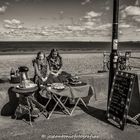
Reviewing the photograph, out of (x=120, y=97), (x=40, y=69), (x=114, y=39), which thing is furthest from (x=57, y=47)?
(x=120, y=97)

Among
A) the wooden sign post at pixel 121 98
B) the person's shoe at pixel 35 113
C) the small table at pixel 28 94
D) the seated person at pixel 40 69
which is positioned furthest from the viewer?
the seated person at pixel 40 69

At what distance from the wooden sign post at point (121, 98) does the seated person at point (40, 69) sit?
1885mm

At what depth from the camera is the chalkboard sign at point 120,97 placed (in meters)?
5.14

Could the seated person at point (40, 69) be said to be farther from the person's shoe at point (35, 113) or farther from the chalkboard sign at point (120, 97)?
the chalkboard sign at point (120, 97)

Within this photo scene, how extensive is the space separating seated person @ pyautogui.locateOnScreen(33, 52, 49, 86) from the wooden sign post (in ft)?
6.19

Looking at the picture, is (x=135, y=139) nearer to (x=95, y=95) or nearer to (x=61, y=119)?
(x=61, y=119)

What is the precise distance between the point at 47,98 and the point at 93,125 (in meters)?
1.37

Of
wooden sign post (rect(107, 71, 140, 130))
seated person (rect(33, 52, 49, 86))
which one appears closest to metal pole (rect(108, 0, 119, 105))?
wooden sign post (rect(107, 71, 140, 130))

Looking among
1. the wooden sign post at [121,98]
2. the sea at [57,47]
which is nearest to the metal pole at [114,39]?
the wooden sign post at [121,98]

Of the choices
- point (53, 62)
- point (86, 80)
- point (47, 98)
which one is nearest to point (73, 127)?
point (47, 98)

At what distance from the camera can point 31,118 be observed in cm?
585

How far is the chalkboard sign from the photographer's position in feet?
16.9

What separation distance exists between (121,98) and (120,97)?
0.04 meters

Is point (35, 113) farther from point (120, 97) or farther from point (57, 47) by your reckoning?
point (57, 47)
